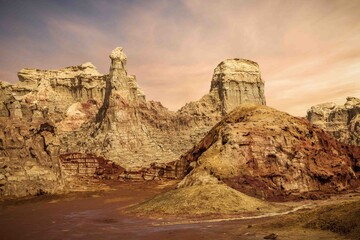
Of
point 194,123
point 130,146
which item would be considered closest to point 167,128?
point 194,123

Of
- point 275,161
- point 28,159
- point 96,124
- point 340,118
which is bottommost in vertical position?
point 275,161

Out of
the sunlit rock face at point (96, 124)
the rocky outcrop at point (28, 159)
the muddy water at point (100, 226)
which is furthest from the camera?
the sunlit rock face at point (96, 124)

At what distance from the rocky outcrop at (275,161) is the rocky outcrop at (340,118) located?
316ft

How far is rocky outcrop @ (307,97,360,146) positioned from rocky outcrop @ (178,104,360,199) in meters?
96.4

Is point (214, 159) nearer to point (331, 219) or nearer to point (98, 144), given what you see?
point (331, 219)

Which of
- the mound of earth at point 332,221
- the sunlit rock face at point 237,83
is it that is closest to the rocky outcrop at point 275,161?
the mound of earth at point 332,221

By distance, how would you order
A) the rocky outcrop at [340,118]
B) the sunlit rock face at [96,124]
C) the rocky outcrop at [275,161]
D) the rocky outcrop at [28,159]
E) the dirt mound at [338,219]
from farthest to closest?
the rocky outcrop at [340,118] < the sunlit rock face at [96,124] < the rocky outcrop at [28,159] < the rocky outcrop at [275,161] < the dirt mound at [338,219]

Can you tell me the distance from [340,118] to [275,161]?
12505 cm

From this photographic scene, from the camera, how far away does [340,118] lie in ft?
471

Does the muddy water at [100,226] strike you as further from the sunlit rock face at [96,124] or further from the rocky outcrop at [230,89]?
the rocky outcrop at [230,89]

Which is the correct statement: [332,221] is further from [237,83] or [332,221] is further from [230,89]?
[237,83]

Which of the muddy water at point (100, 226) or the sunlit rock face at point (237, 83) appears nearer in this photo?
the muddy water at point (100, 226)

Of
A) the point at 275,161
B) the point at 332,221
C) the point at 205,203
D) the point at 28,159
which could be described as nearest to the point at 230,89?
the point at 28,159

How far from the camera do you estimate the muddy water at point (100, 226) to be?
660 inches
